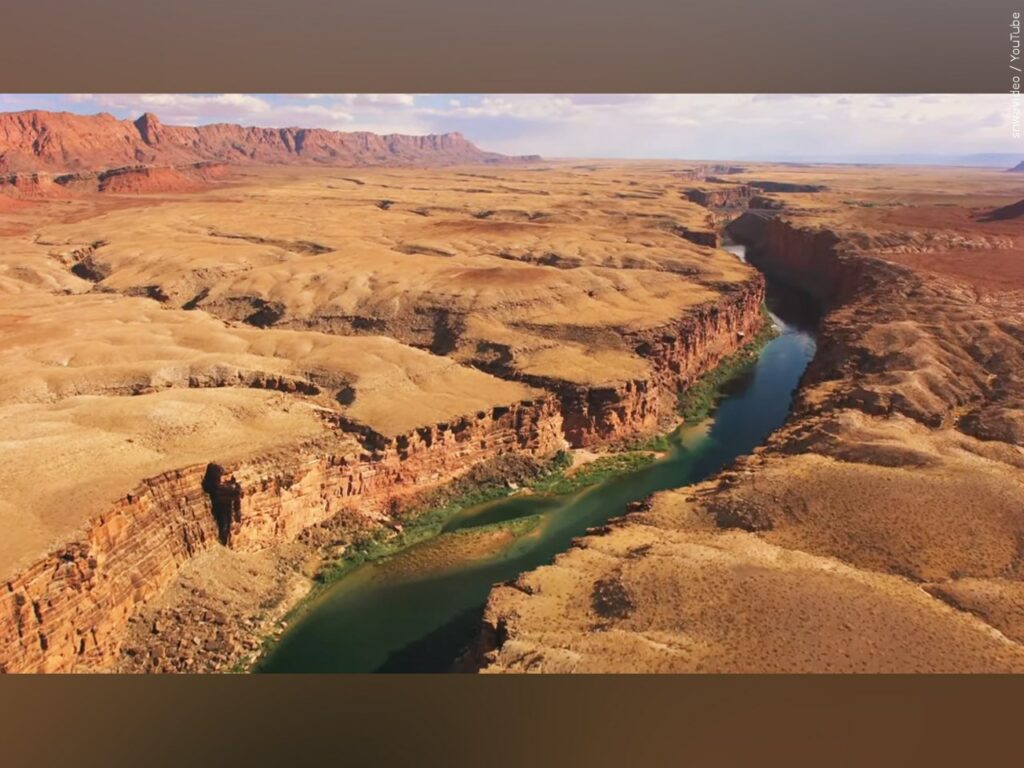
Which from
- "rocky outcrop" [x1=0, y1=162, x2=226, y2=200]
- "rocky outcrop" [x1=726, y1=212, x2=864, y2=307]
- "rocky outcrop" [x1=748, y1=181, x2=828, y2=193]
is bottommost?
"rocky outcrop" [x1=726, y1=212, x2=864, y2=307]

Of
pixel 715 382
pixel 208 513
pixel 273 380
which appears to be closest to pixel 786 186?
pixel 715 382

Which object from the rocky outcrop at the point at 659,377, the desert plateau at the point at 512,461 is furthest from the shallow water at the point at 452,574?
the rocky outcrop at the point at 659,377

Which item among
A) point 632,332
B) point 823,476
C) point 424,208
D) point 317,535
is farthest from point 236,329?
point 424,208

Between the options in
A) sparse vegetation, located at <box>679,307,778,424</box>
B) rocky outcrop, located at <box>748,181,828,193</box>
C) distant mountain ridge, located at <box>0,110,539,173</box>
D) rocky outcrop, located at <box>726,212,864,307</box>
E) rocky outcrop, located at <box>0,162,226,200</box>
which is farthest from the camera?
distant mountain ridge, located at <box>0,110,539,173</box>

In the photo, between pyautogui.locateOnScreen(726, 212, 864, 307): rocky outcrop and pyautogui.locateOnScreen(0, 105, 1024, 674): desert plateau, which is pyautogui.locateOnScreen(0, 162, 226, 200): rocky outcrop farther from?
pyautogui.locateOnScreen(726, 212, 864, 307): rocky outcrop

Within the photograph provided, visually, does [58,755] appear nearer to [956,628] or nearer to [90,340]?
[956,628]

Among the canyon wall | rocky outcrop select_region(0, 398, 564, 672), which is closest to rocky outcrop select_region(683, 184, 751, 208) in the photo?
the canyon wall

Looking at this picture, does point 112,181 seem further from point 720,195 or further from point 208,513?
point 208,513
